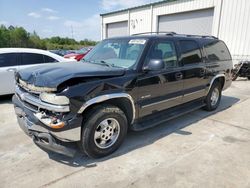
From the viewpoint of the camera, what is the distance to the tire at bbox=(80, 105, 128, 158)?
307cm

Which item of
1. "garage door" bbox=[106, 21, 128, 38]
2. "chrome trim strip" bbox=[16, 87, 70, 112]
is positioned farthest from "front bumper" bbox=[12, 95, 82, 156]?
"garage door" bbox=[106, 21, 128, 38]

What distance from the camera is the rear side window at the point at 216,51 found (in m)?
5.25

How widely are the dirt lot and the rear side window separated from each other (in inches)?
70.6

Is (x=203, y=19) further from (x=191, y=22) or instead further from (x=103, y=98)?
(x=103, y=98)

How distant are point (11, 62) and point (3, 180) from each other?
4328 mm

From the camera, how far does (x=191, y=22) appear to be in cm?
1385

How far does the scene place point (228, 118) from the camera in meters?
5.25

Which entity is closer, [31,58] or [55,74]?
[55,74]

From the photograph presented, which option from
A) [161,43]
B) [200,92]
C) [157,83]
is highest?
[161,43]

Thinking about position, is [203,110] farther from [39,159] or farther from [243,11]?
[243,11]

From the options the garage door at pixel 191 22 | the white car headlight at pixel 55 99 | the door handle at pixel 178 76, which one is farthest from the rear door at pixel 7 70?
the garage door at pixel 191 22

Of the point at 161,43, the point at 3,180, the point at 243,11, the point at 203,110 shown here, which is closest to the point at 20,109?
the point at 3,180

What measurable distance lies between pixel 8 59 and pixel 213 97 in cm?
588

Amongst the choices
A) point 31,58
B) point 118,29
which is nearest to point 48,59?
point 31,58
